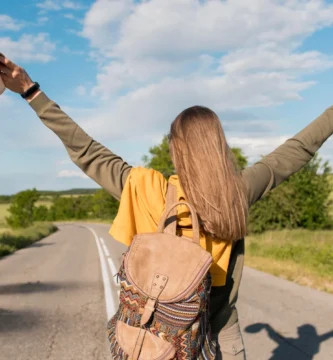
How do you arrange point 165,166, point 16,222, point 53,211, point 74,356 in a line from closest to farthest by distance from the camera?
point 74,356 → point 165,166 → point 16,222 → point 53,211

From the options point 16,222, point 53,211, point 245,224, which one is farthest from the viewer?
point 53,211

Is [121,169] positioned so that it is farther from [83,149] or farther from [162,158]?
[162,158]

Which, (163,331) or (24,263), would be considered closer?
(163,331)

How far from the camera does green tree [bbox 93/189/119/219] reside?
297 ft

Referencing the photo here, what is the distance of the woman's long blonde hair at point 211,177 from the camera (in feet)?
6.23

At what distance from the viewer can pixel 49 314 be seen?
7.51 meters

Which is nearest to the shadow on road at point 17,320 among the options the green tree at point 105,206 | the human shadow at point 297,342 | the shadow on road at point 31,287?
the shadow on road at point 31,287

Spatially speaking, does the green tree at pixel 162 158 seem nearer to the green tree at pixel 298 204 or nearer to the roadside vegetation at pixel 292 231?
the roadside vegetation at pixel 292 231

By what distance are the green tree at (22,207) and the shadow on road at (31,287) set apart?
8888 cm

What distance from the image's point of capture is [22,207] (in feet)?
328

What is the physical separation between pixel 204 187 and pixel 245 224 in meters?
0.24

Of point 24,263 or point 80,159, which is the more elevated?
point 80,159

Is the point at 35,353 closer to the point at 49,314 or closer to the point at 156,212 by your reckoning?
the point at 49,314

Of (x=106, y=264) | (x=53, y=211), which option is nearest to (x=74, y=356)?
(x=106, y=264)
